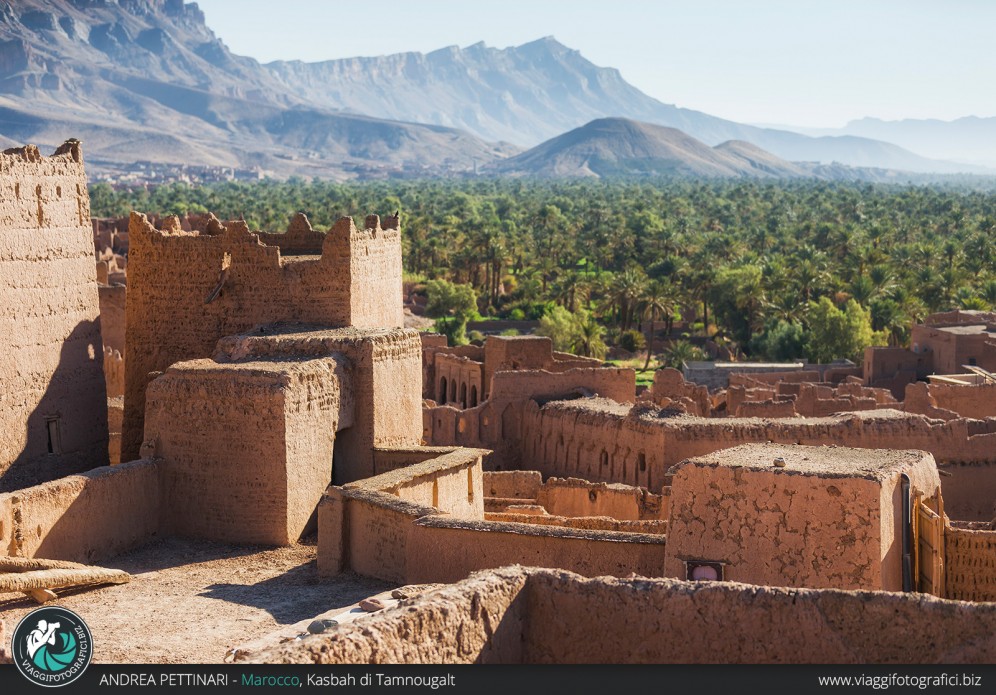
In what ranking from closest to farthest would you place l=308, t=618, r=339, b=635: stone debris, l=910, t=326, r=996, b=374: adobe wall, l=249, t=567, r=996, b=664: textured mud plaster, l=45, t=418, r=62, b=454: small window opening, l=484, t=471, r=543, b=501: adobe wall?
l=249, t=567, r=996, b=664: textured mud plaster
l=308, t=618, r=339, b=635: stone debris
l=45, t=418, r=62, b=454: small window opening
l=484, t=471, r=543, b=501: adobe wall
l=910, t=326, r=996, b=374: adobe wall

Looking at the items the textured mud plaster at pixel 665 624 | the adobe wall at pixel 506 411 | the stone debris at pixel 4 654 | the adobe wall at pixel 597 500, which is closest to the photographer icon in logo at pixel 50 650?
the stone debris at pixel 4 654

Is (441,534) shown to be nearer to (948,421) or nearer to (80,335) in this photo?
(80,335)

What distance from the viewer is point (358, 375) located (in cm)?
2027

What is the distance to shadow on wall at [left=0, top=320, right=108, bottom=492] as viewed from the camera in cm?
1983

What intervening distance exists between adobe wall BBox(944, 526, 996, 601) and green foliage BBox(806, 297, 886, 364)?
3316 centimetres

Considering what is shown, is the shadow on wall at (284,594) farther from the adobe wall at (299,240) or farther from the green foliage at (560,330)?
the green foliage at (560,330)

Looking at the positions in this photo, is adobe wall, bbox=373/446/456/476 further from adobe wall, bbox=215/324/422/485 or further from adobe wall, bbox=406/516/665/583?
adobe wall, bbox=406/516/665/583

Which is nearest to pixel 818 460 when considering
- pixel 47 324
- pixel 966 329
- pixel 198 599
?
pixel 198 599

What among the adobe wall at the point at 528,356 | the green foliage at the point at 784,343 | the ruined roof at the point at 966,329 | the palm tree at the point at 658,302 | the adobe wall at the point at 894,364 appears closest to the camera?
the adobe wall at the point at 528,356

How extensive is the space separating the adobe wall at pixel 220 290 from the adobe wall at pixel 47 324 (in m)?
1.17

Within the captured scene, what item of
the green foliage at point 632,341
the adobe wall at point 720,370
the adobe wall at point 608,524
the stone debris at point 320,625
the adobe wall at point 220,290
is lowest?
the green foliage at point 632,341

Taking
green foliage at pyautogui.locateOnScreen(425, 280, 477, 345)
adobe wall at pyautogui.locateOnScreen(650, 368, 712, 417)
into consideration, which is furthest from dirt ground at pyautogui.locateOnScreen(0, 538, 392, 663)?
green foliage at pyautogui.locateOnScreen(425, 280, 477, 345)

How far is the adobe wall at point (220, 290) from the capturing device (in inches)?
865

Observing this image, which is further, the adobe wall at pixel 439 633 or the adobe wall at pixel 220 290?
the adobe wall at pixel 220 290
